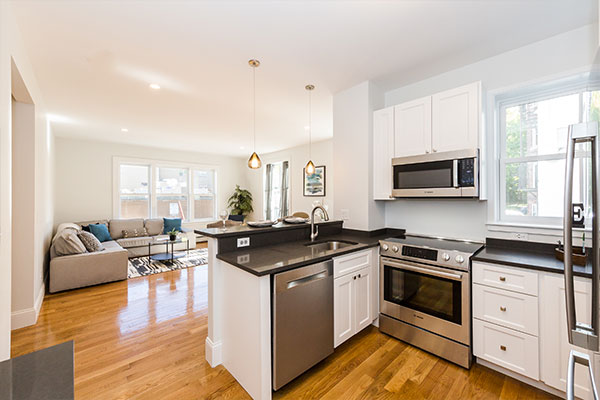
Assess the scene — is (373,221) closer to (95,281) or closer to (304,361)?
(304,361)

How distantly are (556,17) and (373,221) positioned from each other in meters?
2.30

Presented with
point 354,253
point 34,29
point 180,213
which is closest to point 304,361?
point 354,253

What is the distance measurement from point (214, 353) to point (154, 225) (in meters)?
5.40

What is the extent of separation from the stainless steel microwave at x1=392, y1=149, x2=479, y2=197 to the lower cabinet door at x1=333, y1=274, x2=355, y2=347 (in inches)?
45.2

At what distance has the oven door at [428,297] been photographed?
206 centimetres

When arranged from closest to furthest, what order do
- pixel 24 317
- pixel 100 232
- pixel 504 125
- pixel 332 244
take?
pixel 504 125 < pixel 24 317 < pixel 332 244 < pixel 100 232

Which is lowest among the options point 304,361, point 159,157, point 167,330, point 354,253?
point 167,330

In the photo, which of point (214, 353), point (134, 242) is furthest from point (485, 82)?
point (134, 242)

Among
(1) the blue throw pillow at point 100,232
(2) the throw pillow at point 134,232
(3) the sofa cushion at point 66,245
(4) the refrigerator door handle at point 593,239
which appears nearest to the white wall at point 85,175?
(2) the throw pillow at point 134,232

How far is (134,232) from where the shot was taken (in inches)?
242

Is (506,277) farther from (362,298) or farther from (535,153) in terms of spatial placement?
(535,153)

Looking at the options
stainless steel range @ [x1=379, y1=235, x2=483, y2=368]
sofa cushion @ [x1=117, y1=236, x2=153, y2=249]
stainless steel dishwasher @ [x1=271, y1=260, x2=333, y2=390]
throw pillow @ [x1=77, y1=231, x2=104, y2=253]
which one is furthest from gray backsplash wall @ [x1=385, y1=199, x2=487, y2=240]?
sofa cushion @ [x1=117, y1=236, x2=153, y2=249]

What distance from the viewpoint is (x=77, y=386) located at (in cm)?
185

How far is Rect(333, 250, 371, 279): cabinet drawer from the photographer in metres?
2.13
